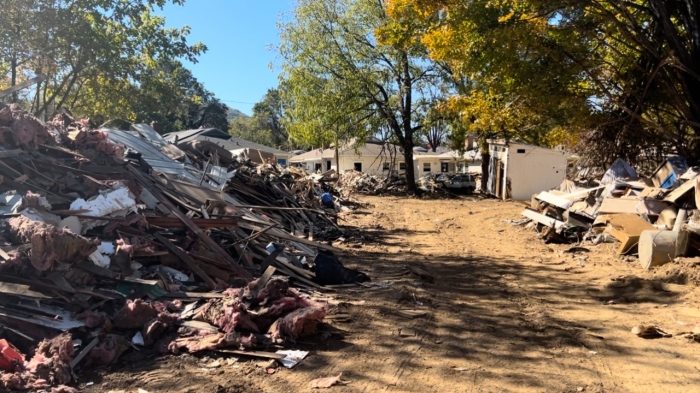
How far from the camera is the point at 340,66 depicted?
97.0 feet

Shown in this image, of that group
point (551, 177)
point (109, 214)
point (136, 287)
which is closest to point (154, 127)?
point (109, 214)

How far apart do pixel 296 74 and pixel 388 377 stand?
26.8 m

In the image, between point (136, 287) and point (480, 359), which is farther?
point (136, 287)

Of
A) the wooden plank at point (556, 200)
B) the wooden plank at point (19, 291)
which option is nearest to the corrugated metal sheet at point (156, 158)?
the wooden plank at point (19, 291)

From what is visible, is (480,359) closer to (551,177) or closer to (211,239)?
(211,239)

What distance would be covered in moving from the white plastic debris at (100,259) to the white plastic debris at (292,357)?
2492mm

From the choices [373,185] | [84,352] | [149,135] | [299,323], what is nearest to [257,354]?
[299,323]

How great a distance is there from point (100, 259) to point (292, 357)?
2.71 metres

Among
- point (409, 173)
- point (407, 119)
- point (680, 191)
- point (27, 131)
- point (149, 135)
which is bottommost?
point (680, 191)

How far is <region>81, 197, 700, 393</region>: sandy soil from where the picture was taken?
445cm

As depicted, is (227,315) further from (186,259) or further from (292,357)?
(186,259)

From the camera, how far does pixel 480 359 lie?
16.5 ft

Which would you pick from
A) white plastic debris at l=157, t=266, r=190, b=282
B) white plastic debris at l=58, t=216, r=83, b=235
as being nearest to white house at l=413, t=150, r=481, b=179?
white plastic debris at l=157, t=266, r=190, b=282

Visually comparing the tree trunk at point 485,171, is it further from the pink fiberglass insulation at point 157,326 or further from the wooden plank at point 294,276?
the pink fiberglass insulation at point 157,326
